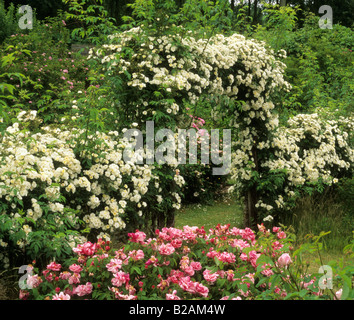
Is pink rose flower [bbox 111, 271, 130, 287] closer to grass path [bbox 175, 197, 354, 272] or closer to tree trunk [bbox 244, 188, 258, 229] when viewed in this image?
grass path [bbox 175, 197, 354, 272]

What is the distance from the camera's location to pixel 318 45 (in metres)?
13.6

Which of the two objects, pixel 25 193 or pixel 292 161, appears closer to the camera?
pixel 25 193

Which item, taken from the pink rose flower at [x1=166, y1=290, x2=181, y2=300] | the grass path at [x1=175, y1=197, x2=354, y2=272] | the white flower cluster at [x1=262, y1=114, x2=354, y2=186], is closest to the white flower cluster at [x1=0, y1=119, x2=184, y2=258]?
the pink rose flower at [x1=166, y1=290, x2=181, y2=300]

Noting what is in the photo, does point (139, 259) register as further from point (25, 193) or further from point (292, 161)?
point (292, 161)

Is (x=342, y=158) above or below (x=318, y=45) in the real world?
below

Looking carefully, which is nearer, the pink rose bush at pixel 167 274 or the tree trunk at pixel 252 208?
the pink rose bush at pixel 167 274

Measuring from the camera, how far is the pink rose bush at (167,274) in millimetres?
2350

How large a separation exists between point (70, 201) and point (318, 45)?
39.7ft

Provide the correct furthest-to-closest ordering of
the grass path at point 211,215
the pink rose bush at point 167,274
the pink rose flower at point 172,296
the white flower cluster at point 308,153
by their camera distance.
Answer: the grass path at point 211,215, the white flower cluster at point 308,153, the pink rose bush at point 167,274, the pink rose flower at point 172,296

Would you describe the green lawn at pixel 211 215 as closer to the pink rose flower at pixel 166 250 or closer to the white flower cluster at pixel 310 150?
the white flower cluster at pixel 310 150

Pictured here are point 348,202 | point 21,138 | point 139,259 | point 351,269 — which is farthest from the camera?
point 348,202

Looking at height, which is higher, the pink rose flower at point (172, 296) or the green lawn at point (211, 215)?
the pink rose flower at point (172, 296)

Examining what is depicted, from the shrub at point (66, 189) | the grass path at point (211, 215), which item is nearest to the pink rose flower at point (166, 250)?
the shrub at point (66, 189)
